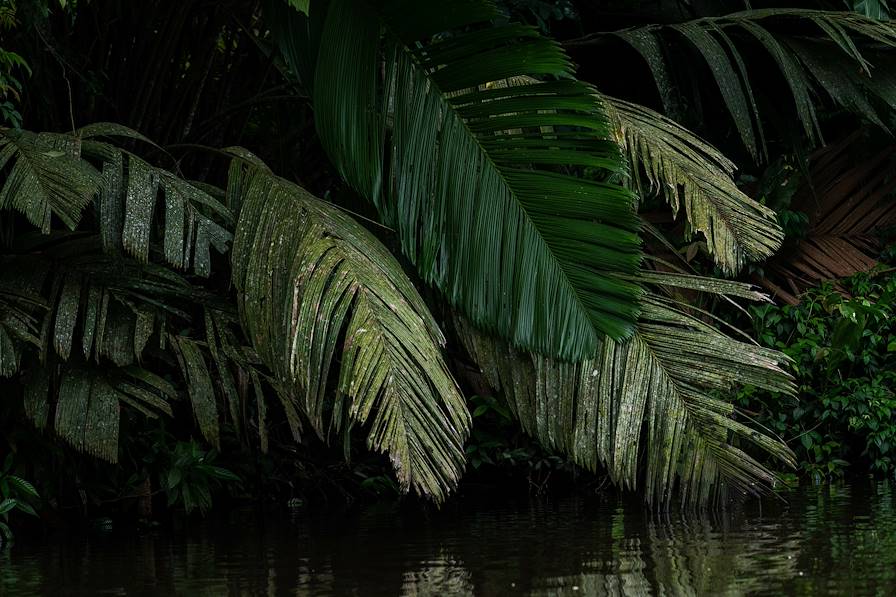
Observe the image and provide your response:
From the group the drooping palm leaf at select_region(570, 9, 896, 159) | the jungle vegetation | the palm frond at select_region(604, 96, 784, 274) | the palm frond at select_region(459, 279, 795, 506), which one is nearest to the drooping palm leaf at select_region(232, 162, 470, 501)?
the jungle vegetation

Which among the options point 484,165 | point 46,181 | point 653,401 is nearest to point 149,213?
point 46,181

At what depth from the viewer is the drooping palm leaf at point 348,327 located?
3.63 m

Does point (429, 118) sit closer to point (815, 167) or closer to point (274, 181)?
point (274, 181)

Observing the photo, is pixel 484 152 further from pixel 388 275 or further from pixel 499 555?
pixel 499 555

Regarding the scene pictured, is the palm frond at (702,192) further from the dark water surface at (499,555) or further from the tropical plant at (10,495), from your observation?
the tropical plant at (10,495)

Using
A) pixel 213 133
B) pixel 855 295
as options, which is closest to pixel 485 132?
pixel 213 133

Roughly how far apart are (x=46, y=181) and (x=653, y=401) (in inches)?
88.8

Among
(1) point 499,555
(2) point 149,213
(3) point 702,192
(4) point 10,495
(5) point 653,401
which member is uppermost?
(3) point 702,192

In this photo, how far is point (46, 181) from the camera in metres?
3.95

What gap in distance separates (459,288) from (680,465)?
3.40 feet

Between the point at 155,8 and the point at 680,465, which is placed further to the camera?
the point at 155,8

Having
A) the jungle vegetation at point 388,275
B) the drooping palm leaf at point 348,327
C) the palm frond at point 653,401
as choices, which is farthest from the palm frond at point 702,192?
the drooping palm leaf at point 348,327

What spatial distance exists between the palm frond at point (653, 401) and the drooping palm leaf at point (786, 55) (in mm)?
1402

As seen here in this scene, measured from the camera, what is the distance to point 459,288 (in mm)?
4336
